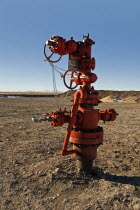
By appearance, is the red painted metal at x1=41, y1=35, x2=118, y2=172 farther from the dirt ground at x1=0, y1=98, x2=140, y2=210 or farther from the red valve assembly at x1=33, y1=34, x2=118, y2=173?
the dirt ground at x1=0, y1=98, x2=140, y2=210

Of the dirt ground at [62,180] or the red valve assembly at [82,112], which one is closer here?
the dirt ground at [62,180]

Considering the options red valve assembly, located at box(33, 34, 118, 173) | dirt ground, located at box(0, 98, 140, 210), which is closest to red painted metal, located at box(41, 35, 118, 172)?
red valve assembly, located at box(33, 34, 118, 173)

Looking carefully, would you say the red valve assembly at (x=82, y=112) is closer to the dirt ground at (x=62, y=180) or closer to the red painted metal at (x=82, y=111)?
the red painted metal at (x=82, y=111)

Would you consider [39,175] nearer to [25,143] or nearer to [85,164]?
[85,164]

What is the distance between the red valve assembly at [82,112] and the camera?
451 cm

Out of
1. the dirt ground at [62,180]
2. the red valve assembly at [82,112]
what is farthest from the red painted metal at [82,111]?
the dirt ground at [62,180]

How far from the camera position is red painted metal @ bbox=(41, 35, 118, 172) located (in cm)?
452

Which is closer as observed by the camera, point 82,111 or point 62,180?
point 62,180

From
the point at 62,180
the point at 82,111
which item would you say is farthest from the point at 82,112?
the point at 62,180

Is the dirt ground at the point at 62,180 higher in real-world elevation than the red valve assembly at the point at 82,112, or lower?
lower

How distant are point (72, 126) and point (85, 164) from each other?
89 cm

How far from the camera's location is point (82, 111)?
4.68m

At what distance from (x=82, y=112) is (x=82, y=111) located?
0.03 meters

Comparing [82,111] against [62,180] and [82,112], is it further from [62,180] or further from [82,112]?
[62,180]
